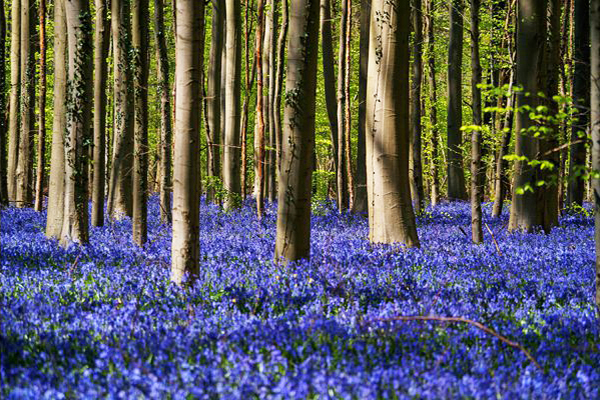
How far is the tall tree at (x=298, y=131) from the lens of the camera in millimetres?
7590

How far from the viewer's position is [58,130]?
10.5m

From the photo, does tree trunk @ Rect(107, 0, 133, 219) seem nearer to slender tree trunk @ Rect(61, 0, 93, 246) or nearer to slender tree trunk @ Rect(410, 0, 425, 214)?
slender tree trunk @ Rect(61, 0, 93, 246)

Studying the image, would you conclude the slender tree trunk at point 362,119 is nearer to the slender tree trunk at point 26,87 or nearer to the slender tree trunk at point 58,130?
the slender tree trunk at point 58,130

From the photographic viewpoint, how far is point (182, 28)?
6242 millimetres

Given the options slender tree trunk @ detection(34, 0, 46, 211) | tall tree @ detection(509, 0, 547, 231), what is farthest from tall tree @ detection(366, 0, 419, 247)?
slender tree trunk @ detection(34, 0, 46, 211)

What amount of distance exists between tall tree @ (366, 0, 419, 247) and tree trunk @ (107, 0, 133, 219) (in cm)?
388

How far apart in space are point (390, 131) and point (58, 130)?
5.49m

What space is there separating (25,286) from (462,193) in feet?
60.9

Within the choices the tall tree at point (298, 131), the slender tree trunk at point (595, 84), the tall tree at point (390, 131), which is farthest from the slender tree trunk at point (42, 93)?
the slender tree trunk at point (595, 84)

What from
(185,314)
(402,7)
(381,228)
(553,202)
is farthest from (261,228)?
(185,314)

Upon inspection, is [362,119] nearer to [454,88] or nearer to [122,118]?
[122,118]

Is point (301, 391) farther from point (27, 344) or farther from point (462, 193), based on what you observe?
point (462, 193)

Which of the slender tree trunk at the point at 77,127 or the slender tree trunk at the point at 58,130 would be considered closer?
the slender tree trunk at the point at 77,127

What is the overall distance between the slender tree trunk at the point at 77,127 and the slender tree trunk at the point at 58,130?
115 centimetres
